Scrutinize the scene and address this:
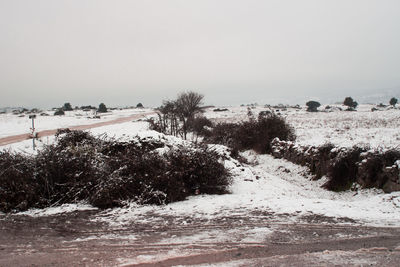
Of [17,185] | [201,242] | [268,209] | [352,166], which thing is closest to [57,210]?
[17,185]

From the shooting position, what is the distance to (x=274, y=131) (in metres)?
18.5

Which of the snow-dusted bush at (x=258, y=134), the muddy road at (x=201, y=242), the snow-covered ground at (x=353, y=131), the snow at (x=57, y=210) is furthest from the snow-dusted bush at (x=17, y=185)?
the snow-dusted bush at (x=258, y=134)

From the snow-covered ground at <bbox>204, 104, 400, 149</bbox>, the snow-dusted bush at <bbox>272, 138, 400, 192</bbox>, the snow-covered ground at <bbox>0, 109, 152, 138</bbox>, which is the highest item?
the snow-covered ground at <bbox>0, 109, 152, 138</bbox>

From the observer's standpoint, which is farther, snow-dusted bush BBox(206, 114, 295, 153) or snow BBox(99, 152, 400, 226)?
snow-dusted bush BBox(206, 114, 295, 153)

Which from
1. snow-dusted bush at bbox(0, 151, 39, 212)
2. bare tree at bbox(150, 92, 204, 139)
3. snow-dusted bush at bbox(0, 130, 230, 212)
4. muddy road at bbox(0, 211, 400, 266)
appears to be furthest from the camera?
bare tree at bbox(150, 92, 204, 139)

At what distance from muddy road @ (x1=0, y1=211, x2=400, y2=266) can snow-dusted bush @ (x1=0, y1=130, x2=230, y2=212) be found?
1035 mm

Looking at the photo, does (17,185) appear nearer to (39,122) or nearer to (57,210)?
(57,210)

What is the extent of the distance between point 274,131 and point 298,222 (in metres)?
14.0

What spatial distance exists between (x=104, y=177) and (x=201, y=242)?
391 centimetres

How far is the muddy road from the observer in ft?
12.1

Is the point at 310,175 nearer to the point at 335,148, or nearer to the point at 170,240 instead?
the point at 335,148

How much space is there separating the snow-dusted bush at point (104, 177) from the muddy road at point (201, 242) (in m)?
1.04

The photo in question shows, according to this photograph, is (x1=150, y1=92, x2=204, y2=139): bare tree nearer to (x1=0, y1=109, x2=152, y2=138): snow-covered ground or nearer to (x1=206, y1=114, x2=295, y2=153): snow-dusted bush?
(x1=206, y1=114, x2=295, y2=153): snow-dusted bush

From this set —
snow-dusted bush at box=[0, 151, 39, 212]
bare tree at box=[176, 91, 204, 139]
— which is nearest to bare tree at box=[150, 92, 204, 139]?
bare tree at box=[176, 91, 204, 139]
